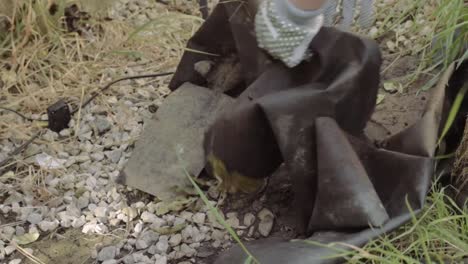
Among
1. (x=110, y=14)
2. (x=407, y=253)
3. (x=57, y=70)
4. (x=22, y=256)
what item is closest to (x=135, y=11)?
(x=110, y=14)

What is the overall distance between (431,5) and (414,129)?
898 mm

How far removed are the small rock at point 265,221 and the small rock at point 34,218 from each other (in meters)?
0.59

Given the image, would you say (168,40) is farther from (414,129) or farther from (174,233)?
(414,129)

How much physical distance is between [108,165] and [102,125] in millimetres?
188

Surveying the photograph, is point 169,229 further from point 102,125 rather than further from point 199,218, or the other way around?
point 102,125

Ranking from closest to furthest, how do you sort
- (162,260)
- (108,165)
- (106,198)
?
(162,260) → (106,198) → (108,165)

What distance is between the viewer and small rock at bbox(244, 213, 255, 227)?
71.8 inches

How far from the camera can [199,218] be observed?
1.83 metres

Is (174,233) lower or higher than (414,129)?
lower

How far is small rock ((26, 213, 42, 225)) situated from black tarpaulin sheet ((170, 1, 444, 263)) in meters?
0.50

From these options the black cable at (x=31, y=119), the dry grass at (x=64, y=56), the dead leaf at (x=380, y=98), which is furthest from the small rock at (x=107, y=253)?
the dead leaf at (x=380, y=98)

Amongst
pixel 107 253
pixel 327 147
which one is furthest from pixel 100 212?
pixel 327 147

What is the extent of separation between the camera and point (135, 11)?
272 centimetres

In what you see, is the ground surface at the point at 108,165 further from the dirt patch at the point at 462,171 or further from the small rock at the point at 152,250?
the dirt patch at the point at 462,171
